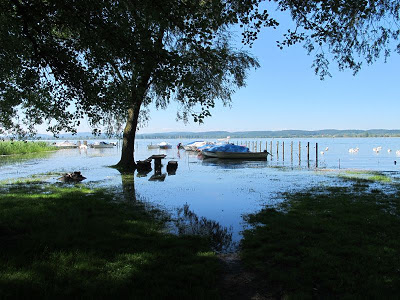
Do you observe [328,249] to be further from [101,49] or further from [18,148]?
[18,148]

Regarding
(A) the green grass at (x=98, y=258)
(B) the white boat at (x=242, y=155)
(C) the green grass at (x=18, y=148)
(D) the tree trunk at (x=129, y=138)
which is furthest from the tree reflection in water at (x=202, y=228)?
(C) the green grass at (x=18, y=148)

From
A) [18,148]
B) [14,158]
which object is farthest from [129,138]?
[18,148]

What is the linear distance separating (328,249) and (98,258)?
442 cm

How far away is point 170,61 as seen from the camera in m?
7.70

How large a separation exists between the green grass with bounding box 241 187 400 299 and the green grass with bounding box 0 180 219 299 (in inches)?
46.1

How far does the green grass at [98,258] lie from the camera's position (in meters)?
4.15

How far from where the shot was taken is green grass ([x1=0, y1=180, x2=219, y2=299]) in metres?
4.15

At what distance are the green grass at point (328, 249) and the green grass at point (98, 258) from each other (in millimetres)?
1171

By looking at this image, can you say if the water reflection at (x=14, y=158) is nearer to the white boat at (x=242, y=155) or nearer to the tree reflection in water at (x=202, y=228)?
the white boat at (x=242, y=155)

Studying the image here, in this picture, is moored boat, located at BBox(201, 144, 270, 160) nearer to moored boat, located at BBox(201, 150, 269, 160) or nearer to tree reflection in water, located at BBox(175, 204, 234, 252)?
moored boat, located at BBox(201, 150, 269, 160)

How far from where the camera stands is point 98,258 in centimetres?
527

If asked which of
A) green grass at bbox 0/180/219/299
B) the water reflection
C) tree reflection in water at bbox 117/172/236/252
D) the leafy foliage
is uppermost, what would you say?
the leafy foliage

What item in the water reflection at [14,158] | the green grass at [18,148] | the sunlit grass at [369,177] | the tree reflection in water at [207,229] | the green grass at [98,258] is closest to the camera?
the green grass at [98,258]

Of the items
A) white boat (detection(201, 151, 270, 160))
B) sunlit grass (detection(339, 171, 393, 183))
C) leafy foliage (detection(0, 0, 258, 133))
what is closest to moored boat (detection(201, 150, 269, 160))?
white boat (detection(201, 151, 270, 160))
